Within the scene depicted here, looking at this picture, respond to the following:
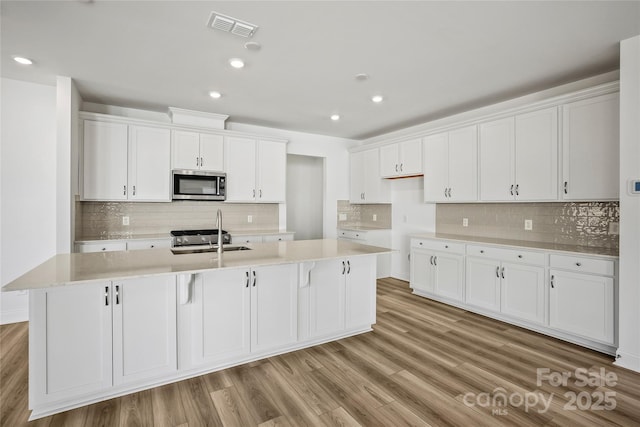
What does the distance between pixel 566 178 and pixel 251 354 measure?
3.52 metres

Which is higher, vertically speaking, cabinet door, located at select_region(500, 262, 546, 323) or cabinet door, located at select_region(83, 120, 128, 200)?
cabinet door, located at select_region(83, 120, 128, 200)

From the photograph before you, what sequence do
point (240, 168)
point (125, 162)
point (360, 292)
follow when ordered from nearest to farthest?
1. point (360, 292)
2. point (125, 162)
3. point (240, 168)

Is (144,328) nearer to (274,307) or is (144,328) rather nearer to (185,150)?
(274,307)

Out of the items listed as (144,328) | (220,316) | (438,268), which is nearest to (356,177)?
(438,268)

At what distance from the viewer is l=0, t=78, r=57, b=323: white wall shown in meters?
3.52

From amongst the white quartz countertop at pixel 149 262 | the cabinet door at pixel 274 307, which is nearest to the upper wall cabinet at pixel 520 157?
the white quartz countertop at pixel 149 262

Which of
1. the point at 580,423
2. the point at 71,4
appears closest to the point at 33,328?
the point at 71,4

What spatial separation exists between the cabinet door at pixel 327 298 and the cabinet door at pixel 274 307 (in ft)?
0.61

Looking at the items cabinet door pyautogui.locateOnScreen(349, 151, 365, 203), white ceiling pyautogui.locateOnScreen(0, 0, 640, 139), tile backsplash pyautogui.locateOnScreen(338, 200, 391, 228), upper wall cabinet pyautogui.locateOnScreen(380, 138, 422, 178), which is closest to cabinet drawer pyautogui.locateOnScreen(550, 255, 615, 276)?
white ceiling pyautogui.locateOnScreen(0, 0, 640, 139)

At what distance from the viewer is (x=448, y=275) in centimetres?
415

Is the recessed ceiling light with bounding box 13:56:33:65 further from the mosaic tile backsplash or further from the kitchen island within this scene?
the mosaic tile backsplash

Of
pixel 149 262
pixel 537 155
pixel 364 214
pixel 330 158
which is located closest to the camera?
pixel 149 262

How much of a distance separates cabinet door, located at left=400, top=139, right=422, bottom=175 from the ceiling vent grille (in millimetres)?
3150

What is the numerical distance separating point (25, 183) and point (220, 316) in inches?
121
